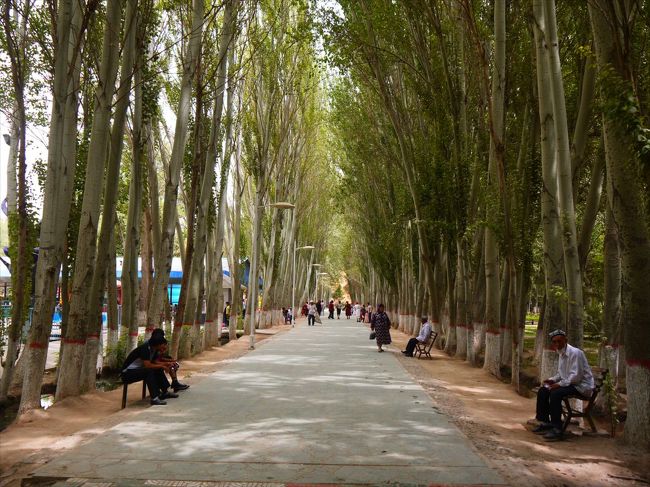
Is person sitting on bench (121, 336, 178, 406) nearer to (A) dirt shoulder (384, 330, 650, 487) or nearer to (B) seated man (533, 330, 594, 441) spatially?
(A) dirt shoulder (384, 330, 650, 487)

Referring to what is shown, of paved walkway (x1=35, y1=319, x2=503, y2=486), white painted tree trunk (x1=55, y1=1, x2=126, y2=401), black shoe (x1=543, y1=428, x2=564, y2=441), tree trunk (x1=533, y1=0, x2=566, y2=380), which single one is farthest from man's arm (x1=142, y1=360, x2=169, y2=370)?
tree trunk (x1=533, y1=0, x2=566, y2=380)

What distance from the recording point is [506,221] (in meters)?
12.0

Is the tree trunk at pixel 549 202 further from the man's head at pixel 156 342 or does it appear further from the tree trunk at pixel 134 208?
the tree trunk at pixel 134 208

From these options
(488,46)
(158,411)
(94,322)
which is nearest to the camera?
(158,411)

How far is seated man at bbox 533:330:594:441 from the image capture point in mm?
7340

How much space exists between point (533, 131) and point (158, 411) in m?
10.5

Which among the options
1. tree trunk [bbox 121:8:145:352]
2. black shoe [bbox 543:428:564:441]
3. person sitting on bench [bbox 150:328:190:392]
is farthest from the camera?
tree trunk [bbox 121:8:145:352]

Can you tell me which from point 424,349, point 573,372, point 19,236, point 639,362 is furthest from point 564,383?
point 424,349

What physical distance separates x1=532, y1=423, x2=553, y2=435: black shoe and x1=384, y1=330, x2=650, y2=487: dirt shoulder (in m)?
0.13

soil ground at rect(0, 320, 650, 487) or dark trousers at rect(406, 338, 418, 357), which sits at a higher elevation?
dark trousers at rect(406, 338, 418, 357)

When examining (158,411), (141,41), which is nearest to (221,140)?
(141,41)

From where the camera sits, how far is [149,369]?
9219 mm

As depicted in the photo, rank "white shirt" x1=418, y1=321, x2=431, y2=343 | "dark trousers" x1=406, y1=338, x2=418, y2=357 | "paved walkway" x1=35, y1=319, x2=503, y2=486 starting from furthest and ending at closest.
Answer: "dark trousers" x1=406, y1=338, x2=418, y2=357, "white shirt" x1=418, y1=321, x2=431, y2=343, "paved walkway" x1=35, y1=319, x2=503, y2=486

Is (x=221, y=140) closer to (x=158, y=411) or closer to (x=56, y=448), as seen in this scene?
(x=158, y=411)
